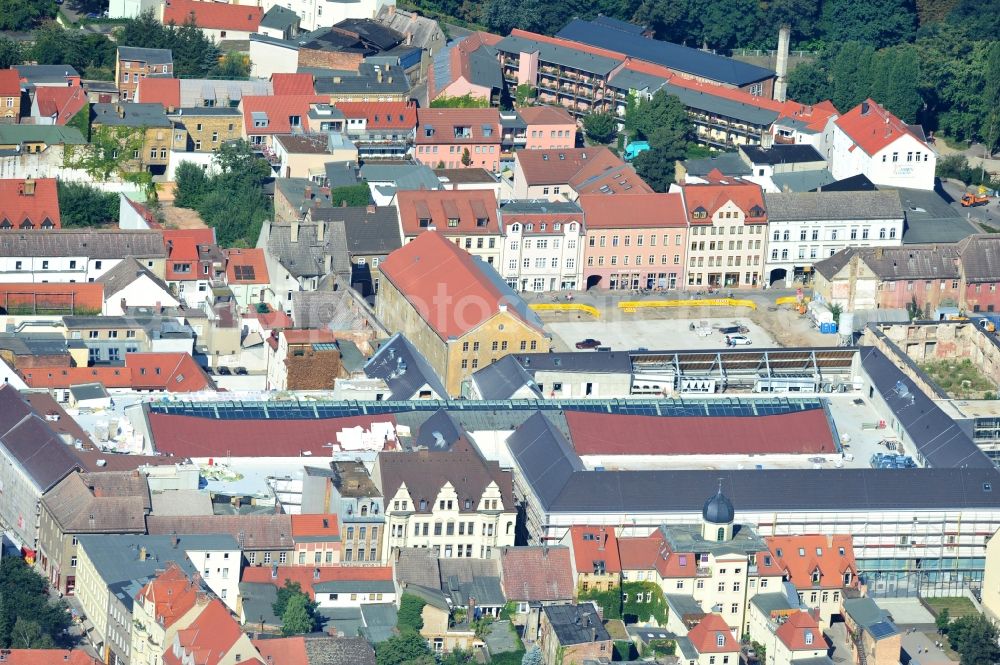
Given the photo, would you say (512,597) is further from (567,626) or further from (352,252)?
(352,252)

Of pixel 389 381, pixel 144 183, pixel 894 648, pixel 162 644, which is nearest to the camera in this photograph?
pixel 162 644

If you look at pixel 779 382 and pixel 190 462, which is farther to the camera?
pixel 779 382

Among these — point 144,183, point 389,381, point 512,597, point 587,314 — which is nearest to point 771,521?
point 512,597

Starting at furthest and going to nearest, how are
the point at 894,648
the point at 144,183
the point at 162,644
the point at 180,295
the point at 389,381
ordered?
the point at 144,183 → the point at 180,295 → the point at 389,381 → the point at 894,648 → the point at 162,644

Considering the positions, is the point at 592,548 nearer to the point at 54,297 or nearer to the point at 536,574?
the point at 536,574

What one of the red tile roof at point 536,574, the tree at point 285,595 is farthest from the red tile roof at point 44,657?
the red tile roof at point 536,574

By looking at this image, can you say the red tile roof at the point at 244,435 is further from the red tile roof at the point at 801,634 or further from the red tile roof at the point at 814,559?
the red tile roof at the point at 801,634
